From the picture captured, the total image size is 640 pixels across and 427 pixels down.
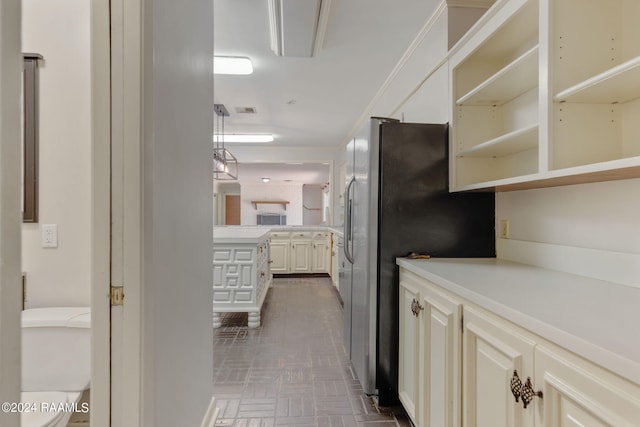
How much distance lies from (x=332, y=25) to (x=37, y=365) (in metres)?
2.74

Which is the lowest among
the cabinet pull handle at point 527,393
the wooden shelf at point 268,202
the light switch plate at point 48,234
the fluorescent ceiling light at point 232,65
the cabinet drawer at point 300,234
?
the cabinet pull handle at point 527,393

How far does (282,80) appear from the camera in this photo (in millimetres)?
3490

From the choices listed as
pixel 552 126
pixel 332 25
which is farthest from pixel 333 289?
pixel 552 126

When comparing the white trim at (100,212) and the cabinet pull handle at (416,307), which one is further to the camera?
the cabinet pull handle at (416,307)

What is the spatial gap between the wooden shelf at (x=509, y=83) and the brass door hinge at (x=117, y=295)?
1779 mm

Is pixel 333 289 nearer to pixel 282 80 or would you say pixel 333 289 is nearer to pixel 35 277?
pixel 282 80

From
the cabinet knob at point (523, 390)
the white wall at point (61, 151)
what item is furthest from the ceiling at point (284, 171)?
the cabinet knob at point (523, 390)

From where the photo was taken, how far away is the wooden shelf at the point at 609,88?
1.00 metres

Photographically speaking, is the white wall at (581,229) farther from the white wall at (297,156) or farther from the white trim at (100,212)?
the white wall at (297,156)

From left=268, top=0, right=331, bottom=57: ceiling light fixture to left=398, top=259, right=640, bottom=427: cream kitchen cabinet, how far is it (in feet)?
5.68

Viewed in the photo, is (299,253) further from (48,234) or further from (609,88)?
(609,88)

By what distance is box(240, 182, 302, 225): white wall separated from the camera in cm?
1198

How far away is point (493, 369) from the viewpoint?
3.51 ft

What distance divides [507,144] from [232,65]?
2.52m
